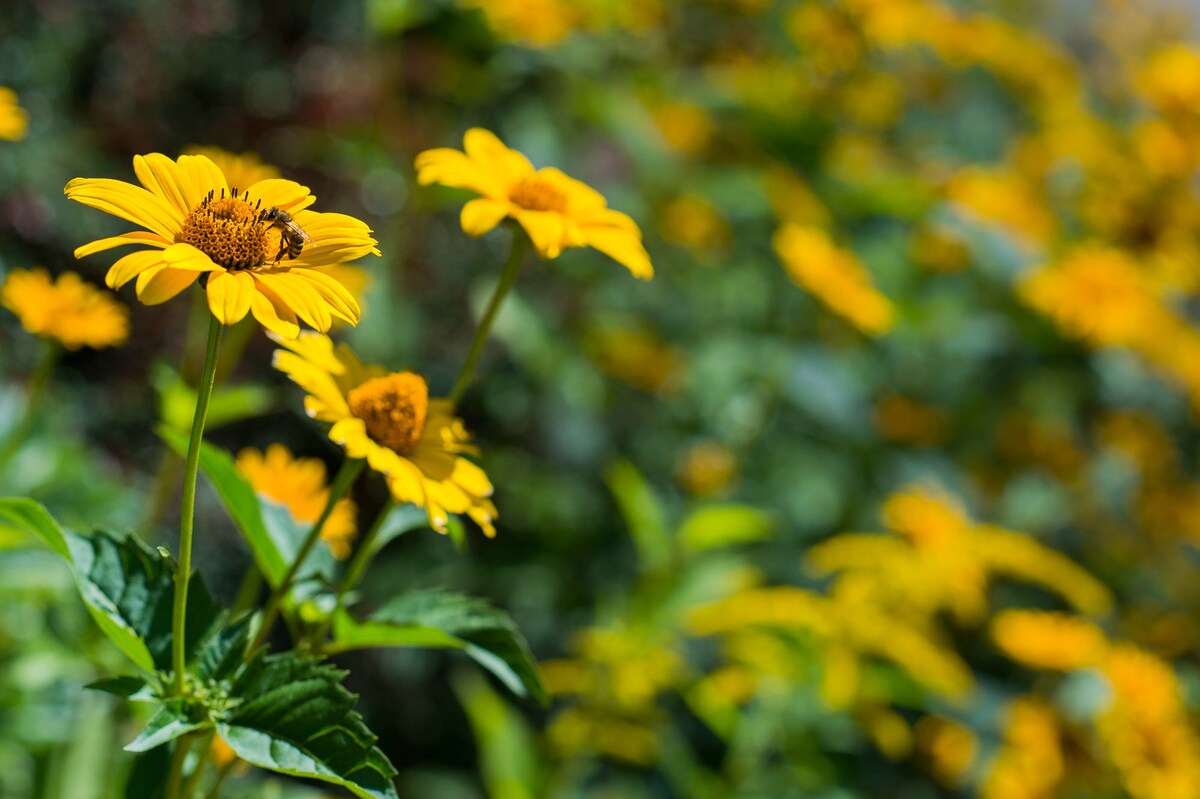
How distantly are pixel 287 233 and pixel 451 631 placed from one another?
0.24 m

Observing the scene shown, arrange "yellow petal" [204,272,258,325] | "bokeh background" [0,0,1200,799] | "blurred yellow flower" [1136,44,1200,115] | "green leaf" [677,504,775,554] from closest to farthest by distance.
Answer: "yellow petal" [204,272,258,325] → "green leaf" [677,504,775,554] → "bokeh background" [0,0,1200,799] → "blurred yellow flower" [1136,44,1200,115]

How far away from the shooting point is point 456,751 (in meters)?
1.83

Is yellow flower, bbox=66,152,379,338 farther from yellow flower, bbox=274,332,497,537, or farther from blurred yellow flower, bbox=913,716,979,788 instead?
blurred yellow flower, bbox=913,716,979,788

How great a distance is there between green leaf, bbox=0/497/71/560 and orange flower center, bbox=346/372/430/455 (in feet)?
0.52

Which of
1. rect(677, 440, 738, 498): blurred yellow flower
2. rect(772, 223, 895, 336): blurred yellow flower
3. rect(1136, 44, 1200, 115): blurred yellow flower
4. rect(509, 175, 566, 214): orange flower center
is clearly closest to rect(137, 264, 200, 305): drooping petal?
rect(509, 175, 566, 214): orange flower center

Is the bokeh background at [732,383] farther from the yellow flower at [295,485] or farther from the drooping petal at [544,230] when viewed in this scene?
the drooping petal at [544,230]

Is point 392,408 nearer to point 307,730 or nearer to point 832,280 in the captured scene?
point 307,730

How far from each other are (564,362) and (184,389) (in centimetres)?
91

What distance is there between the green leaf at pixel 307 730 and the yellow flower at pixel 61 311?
556mm

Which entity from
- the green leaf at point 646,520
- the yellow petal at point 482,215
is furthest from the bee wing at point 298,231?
the green leaf at point 646,520

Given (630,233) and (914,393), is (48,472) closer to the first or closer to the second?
(630,233)

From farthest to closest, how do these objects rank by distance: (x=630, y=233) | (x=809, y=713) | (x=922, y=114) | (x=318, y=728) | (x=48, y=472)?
1. (x=922, y=114)
2. (x=809, y=713)
3. (x=48, y=472)
4. (x=630, y=233)
5. (x=318, y=728)

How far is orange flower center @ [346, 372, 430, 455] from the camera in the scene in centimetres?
58

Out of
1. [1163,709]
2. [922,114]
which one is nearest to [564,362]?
[1163,709]
